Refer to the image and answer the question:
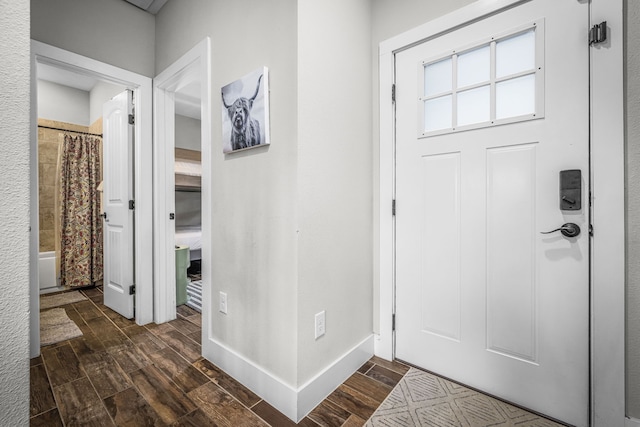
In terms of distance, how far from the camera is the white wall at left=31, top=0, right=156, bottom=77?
190 cm

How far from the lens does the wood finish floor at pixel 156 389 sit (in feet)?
4.35

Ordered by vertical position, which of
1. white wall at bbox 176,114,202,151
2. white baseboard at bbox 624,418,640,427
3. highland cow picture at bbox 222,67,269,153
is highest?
white wall at bbox 176,114,202,151

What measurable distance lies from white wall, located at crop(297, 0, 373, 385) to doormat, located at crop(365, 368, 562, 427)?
36 cm

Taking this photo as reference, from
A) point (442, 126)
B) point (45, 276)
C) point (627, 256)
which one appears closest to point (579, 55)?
point (442, 126)

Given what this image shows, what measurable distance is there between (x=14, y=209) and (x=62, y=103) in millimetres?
4497

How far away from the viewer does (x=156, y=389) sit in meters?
1.53

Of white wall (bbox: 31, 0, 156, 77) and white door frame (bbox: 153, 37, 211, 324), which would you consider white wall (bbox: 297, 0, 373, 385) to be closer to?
white door frame (bbox: 153, 37, 211, 324)

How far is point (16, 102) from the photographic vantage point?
0.63m

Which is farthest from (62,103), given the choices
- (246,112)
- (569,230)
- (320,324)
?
(569,230)

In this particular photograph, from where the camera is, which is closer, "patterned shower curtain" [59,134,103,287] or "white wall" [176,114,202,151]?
"patterned shower curtain" [59,134,103,287]

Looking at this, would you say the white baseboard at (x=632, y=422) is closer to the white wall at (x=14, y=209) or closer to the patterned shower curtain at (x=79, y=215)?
the white wall at (x=14, y=209)

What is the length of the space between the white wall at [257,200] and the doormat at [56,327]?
1348 mm

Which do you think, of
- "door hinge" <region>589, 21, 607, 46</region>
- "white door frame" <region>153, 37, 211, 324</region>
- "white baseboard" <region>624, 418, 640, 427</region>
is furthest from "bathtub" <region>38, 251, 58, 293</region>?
"door hinge" <region>589, 21, 607, 46</region>

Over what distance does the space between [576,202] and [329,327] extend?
131cm
